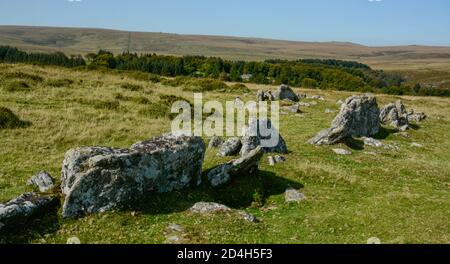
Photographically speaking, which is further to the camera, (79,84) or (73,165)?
(79,84)

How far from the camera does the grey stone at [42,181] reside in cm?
2078

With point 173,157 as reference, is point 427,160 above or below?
below

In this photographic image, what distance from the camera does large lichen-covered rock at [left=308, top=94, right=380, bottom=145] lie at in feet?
110

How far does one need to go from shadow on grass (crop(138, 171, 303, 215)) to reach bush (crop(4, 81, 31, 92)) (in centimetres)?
3167

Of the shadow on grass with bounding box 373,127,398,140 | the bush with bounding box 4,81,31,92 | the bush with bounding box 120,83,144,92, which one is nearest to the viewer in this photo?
the shadow on grass with bounding box 373,127,398,140

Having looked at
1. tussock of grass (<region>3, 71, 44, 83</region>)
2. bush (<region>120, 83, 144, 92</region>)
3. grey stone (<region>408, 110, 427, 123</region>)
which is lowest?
grey stone (<region>408, 110, 427, 123</region>)

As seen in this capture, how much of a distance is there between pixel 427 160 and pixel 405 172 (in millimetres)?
5679

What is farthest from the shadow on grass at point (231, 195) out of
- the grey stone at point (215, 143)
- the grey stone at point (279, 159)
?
the grey stone at point (215, 143)

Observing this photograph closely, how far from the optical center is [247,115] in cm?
4825

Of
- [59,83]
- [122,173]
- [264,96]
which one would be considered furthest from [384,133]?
[59,83]

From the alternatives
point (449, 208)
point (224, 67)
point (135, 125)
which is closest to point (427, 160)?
point (449, 208)

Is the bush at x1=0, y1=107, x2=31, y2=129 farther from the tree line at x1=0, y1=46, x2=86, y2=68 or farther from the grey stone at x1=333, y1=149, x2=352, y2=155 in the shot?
the tree line at x1=0, y1=46, x2=86, y2=68

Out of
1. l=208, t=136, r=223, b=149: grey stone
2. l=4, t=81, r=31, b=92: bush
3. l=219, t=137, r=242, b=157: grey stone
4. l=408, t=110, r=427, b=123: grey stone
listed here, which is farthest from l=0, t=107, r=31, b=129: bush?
l=408, t=110, r=427, b=123: grey stone
